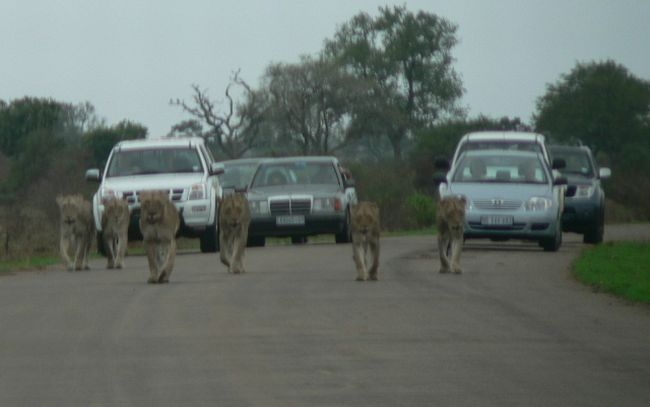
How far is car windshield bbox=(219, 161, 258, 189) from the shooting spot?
112 ft

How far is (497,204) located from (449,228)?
5351 mm

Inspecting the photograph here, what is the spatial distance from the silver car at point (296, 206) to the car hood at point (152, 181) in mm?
2257

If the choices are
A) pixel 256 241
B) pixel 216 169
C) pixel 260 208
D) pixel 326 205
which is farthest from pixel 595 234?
pixel 216 169

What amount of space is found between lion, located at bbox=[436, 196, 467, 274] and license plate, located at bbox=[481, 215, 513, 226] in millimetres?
4931

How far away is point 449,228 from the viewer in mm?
21500

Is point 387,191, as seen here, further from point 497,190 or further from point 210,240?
point 497,190

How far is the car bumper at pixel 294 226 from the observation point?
3031 centimetres

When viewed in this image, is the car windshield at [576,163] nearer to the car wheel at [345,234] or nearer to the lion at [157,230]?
the car wheel at [345,234]

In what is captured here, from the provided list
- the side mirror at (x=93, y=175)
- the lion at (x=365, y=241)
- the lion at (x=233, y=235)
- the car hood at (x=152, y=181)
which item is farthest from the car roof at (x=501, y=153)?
the lion at (x=365, y=241)

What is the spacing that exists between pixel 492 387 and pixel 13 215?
91.2 ft

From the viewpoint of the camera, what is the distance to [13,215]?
3738 centimetres

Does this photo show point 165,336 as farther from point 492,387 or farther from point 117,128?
point 117,128

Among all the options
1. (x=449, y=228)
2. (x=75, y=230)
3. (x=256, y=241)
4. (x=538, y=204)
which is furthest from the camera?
(x=256, y=241)

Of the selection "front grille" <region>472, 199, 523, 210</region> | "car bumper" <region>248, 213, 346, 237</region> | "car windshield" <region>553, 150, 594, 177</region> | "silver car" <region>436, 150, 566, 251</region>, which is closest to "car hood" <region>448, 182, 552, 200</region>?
"silver car" <region>436, 150, 566, 251</region>
